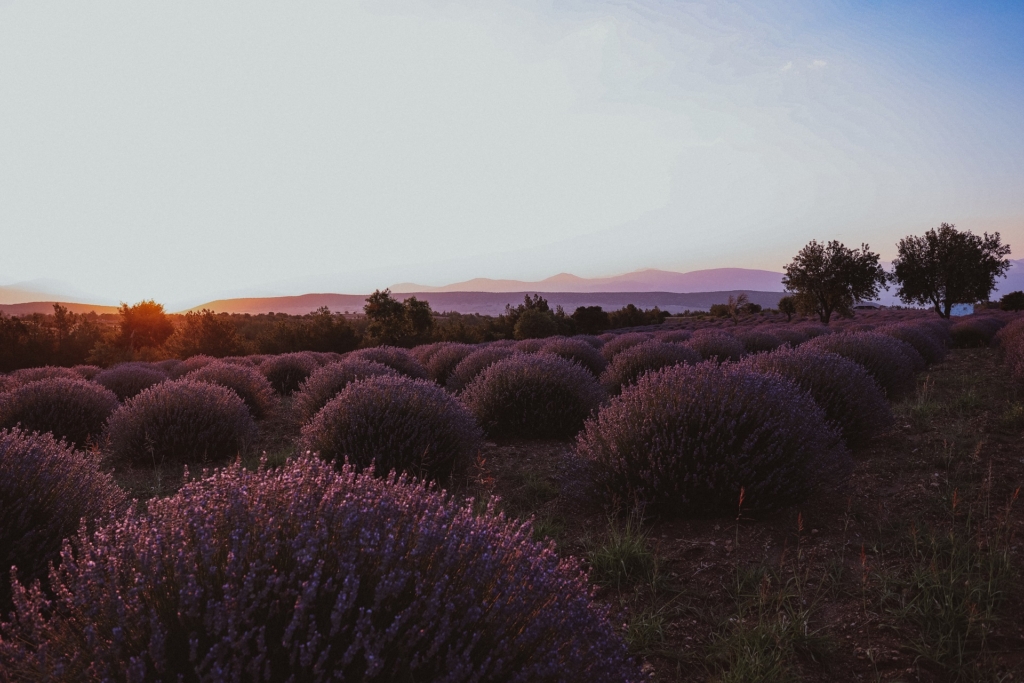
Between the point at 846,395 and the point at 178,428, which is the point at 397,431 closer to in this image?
the point at 178,428

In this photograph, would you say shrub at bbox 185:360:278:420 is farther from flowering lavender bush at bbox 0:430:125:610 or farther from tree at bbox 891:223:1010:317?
tree at bbox 891:223:1010:317

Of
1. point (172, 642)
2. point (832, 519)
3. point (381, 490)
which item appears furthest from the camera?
point (832, 519)

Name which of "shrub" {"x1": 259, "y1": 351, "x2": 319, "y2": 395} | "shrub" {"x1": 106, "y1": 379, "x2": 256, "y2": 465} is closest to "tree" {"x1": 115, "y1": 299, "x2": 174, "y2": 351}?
"shrub" {"x1": 259, "y1": 351, "x2": 319, "y2": 395}

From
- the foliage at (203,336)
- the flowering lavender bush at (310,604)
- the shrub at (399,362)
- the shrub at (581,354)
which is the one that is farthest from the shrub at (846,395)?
the foliage at (203,336)

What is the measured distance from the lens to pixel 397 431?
467 cm

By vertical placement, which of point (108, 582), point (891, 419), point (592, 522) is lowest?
point (592, 522)

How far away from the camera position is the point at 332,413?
15.9 ft

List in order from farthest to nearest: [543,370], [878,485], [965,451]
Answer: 1. [543,370]
2. [965,451]
3. [878,485]

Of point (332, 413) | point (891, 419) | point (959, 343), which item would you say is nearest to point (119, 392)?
point (332, 413)

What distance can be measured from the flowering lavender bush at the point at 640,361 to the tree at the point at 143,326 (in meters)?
31.6

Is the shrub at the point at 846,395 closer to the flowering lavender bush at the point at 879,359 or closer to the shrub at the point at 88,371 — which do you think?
the flowering lavender bush at the point at 879,359

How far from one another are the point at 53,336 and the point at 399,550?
24867 millimetres

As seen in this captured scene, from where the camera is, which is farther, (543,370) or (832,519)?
(543,370)

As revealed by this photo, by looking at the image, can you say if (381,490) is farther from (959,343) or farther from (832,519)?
(959,343)
